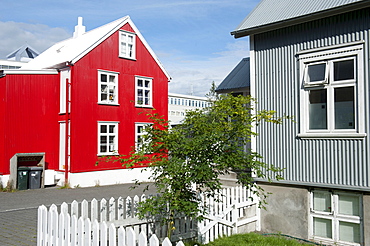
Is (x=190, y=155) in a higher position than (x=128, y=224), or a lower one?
higher

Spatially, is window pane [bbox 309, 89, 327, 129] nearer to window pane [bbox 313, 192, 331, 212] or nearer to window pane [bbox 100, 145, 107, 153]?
window pane [bbox 313, 192, 331, 212]

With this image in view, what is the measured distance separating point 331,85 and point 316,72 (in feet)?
1.91

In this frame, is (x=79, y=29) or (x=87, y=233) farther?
(x=79, y=29)

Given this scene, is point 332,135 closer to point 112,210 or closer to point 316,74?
point 316,74

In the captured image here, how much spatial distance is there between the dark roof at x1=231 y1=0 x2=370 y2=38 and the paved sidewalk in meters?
7.30

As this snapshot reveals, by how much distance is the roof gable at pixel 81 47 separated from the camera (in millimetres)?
20453

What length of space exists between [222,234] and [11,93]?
47.7ft

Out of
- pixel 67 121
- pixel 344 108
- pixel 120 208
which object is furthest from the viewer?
pixel 67 121

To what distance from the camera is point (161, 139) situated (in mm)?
6164

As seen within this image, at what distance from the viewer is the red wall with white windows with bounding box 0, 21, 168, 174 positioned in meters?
19.0

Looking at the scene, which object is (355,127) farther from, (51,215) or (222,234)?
(51,215)

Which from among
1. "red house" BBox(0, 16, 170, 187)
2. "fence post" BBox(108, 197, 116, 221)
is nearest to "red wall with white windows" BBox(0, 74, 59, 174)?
"red house" BBox(0, 16, 170, 187)

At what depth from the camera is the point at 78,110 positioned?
19891 millimetres

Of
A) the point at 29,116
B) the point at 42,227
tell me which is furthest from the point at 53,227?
the point at 29,116
